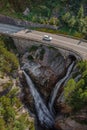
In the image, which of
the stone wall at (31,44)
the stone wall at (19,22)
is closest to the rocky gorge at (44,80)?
the stone wall at (31,44)

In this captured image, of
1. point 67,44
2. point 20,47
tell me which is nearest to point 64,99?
point 67,44

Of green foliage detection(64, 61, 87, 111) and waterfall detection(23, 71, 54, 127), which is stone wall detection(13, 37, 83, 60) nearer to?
waterfall detection(23, 71, 54, 127)

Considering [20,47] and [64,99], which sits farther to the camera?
[20,47]

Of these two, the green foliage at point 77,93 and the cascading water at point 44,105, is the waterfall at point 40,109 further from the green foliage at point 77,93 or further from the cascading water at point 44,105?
the green foliage at point 77,93

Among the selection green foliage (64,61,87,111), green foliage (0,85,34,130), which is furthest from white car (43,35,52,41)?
green foliage (0,85,34,130)

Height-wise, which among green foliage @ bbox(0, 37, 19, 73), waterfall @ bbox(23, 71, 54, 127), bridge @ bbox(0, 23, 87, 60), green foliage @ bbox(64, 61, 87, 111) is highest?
bridge @ bbox(0, 23, 87, 60)

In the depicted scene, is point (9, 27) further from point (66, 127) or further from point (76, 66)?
point (66, 127)

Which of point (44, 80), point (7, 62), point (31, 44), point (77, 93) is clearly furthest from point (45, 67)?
point (77, 93)
